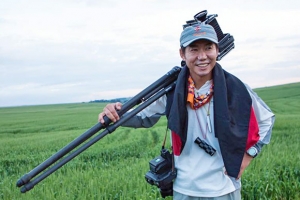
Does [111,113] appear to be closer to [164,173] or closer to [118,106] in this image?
[118,106]

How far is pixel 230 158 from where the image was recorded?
86.6 inches

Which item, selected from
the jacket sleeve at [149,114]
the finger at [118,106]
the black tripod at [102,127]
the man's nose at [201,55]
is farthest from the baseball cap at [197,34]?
the finger at [118,106]

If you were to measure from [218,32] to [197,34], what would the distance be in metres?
0.41

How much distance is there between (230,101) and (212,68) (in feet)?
0.88

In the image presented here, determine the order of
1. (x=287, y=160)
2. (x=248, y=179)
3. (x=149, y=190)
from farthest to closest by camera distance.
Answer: (x=287, y=160)
(x=248, y=179)
(x=149, y=190)

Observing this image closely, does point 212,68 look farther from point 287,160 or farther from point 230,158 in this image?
point 287,160

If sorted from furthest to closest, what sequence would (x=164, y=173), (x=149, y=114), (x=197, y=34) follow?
(x=149, y=114)
(x=164, y=173)
(x=197, y=34)

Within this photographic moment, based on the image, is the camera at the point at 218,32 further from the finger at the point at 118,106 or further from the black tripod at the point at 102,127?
the finger at the point at 118,106

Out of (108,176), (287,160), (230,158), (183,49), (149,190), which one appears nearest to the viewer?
(230,158)

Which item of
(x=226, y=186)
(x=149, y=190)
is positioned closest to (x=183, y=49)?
(x=226, y=186)

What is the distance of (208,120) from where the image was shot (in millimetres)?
2264

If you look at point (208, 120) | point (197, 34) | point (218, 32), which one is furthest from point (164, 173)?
point (218, 32)

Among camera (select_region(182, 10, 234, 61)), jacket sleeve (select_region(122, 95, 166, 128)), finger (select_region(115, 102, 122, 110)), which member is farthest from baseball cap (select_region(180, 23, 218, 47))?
finger (select_region(115, 102, 122, 110))

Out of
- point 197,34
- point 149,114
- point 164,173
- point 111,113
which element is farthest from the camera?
point 149,114
